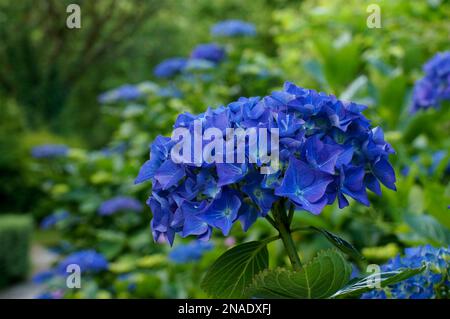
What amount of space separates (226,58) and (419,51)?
1.43m

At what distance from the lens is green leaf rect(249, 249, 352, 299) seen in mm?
936

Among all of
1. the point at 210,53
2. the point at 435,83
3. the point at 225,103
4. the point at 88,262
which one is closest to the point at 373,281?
the point at 435,83

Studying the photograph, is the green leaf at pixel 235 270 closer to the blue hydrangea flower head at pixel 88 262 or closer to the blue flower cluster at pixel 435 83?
the blue flower cluster at pixel 435 83

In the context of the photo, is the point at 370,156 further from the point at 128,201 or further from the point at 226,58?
the point at 226,58

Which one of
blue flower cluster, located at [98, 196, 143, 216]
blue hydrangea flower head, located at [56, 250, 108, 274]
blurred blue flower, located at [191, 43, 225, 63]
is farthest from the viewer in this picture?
blurred blue flower, located at [191, 43, 225, 63]

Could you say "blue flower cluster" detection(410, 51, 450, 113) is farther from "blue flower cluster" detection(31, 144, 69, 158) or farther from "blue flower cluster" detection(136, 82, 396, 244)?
"blue flower cluster" detection(31, 144, 69, 158)

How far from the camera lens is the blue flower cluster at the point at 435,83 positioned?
7.06ft

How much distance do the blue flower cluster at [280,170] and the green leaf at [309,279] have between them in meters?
0.08

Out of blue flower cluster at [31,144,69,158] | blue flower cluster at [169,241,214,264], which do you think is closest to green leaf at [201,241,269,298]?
blue flower cluster at [169,241,214,264]

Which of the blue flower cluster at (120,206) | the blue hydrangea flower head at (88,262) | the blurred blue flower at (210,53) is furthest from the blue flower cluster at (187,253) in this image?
the blurred blue flower at (210,53)

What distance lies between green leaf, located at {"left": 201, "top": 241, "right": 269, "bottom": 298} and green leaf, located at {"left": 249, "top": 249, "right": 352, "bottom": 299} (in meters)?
0.05

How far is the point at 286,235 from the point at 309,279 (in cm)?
8

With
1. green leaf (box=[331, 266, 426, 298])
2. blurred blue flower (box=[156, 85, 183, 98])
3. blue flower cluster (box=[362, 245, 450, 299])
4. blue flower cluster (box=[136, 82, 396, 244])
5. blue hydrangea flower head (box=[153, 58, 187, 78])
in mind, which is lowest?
green leaf (box=[331, 266, 426, 298])

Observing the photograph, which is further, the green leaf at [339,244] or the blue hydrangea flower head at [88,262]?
the blue hydrangea flower head at [88,262]
